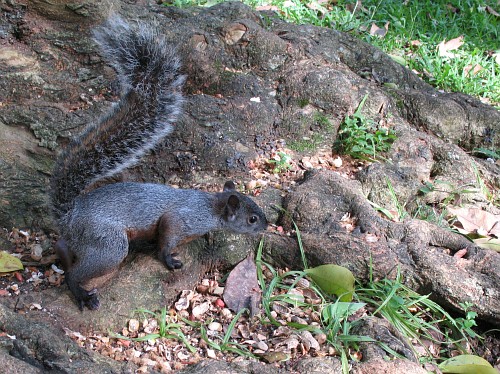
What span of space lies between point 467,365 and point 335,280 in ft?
2.49

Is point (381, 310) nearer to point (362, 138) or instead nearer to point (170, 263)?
point (170, 263)

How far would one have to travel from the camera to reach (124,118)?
9.48 feet

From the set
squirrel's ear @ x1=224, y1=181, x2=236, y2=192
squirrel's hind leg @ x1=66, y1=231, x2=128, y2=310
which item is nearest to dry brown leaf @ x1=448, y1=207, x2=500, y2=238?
squirrel's ear @ x1=224, y1=181, x2=236, y2=192

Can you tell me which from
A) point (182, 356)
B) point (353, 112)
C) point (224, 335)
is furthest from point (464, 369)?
point (353, 112)

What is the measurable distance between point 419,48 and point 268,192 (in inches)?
112

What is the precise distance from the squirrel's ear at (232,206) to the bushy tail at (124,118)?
1.85 feet

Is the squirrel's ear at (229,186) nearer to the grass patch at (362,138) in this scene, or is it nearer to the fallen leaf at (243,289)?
the fallen leaf at (243,289)

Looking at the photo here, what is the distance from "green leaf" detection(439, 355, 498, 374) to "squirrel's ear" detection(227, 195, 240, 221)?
1.34 meters

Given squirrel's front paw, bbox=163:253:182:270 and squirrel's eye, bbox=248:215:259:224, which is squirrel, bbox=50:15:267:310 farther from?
squirrel's eye, bbox=248:215:259:224

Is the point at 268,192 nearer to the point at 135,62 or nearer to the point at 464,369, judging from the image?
the point at 135,62

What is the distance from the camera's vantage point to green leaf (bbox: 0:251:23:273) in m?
2.85

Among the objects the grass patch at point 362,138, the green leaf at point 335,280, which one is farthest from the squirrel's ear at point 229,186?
the grass patch at point 362,138

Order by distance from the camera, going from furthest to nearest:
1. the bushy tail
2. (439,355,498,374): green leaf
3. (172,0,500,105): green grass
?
(172,0,500,105): green grass → the bushy tail → (439,355,498,374): green leaf

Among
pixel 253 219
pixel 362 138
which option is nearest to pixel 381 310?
pixel 253 219
